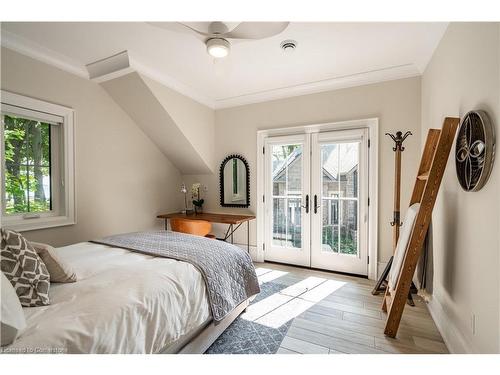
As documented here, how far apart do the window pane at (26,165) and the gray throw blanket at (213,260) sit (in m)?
1.00

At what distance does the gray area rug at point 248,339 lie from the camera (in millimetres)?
1714

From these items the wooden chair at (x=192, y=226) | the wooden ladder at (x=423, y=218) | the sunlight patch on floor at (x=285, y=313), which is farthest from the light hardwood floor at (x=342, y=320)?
the wooden chair at (x=192, y=226)

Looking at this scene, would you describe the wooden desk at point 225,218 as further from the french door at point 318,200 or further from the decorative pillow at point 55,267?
the decorative pillow at point 55,267

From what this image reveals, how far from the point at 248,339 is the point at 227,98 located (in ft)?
10.6

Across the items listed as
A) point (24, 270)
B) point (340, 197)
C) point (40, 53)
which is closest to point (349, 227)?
point (340, 197)

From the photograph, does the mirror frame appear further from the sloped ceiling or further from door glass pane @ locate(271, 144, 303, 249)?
door glass pane @ locate(271, 144, 303, 249)

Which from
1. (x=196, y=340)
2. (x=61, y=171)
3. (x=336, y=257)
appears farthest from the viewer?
(x=336, y=257)

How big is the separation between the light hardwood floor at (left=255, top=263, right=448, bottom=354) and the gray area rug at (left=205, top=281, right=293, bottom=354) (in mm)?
69

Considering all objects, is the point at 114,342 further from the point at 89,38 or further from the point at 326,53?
the point at 326,53

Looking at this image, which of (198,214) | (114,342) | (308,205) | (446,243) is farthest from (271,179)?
(114,342)

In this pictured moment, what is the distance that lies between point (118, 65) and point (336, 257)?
3554 mm

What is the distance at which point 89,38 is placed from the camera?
2207 millimetres

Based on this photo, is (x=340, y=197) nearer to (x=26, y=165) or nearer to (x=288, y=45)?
(x=288, y=45)
